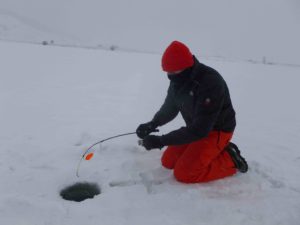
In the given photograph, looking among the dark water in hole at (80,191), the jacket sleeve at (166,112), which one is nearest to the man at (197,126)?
the jacket sleeve at (166,112)

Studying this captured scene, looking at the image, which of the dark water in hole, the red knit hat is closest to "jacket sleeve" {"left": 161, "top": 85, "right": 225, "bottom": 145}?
the red knit hat

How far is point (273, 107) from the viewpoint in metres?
8.59

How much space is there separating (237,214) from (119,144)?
78.0 inches

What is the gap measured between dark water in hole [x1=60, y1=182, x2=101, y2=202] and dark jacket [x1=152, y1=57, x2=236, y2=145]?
0.87 metres

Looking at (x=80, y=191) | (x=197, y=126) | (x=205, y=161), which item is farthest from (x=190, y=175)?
(x=80, y=191)

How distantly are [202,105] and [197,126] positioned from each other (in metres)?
0.21

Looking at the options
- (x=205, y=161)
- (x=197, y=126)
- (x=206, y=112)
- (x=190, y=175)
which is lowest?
(x=190, y=175)

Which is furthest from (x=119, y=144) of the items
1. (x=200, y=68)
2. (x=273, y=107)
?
(x=273, y=107)

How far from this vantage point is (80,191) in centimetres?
356

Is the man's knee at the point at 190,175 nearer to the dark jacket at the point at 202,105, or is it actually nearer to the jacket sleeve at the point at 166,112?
the dark jacket at the point at 202,105

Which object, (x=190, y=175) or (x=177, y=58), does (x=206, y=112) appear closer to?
(x=177, y=58)

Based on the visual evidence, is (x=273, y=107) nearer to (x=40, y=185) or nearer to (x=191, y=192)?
(x=191, y=192)

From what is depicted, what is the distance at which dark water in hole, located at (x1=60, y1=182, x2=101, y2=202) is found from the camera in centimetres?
345

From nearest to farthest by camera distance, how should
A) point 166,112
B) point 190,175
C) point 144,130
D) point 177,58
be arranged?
1. point 177,58
2. point 190,175
3. point 144,130
4. point 166,112
